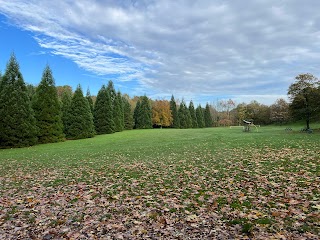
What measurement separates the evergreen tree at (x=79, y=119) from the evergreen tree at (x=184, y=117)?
114 feet

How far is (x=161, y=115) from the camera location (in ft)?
219

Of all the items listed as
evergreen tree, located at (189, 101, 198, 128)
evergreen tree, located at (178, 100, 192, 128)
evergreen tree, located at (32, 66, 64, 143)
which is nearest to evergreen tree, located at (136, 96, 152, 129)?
evergreen tree, located at (178, 100, 192, 128)

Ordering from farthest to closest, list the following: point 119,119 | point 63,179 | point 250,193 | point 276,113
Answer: point 276,113 → point 119,119 → point 63,179 → point 250,193

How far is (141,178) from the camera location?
8602mm

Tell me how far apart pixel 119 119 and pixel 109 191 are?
42.0 metres

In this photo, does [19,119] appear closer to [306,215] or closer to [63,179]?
[63,179]


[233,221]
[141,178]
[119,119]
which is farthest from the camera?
[119,119]

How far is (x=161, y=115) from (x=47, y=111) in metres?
38.8

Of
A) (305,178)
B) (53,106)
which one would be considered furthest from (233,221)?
(53,106)

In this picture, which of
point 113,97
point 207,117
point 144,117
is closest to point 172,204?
point 113,97

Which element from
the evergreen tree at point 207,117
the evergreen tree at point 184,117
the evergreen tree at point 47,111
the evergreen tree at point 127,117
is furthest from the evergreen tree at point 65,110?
the evergreen tree at point 207,117

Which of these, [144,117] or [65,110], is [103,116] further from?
[144,117]

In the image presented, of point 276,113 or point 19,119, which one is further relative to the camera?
point 276,113

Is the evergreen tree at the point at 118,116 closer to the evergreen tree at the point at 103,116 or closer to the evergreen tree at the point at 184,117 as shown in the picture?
the evergreen tree at the point at 103,116
